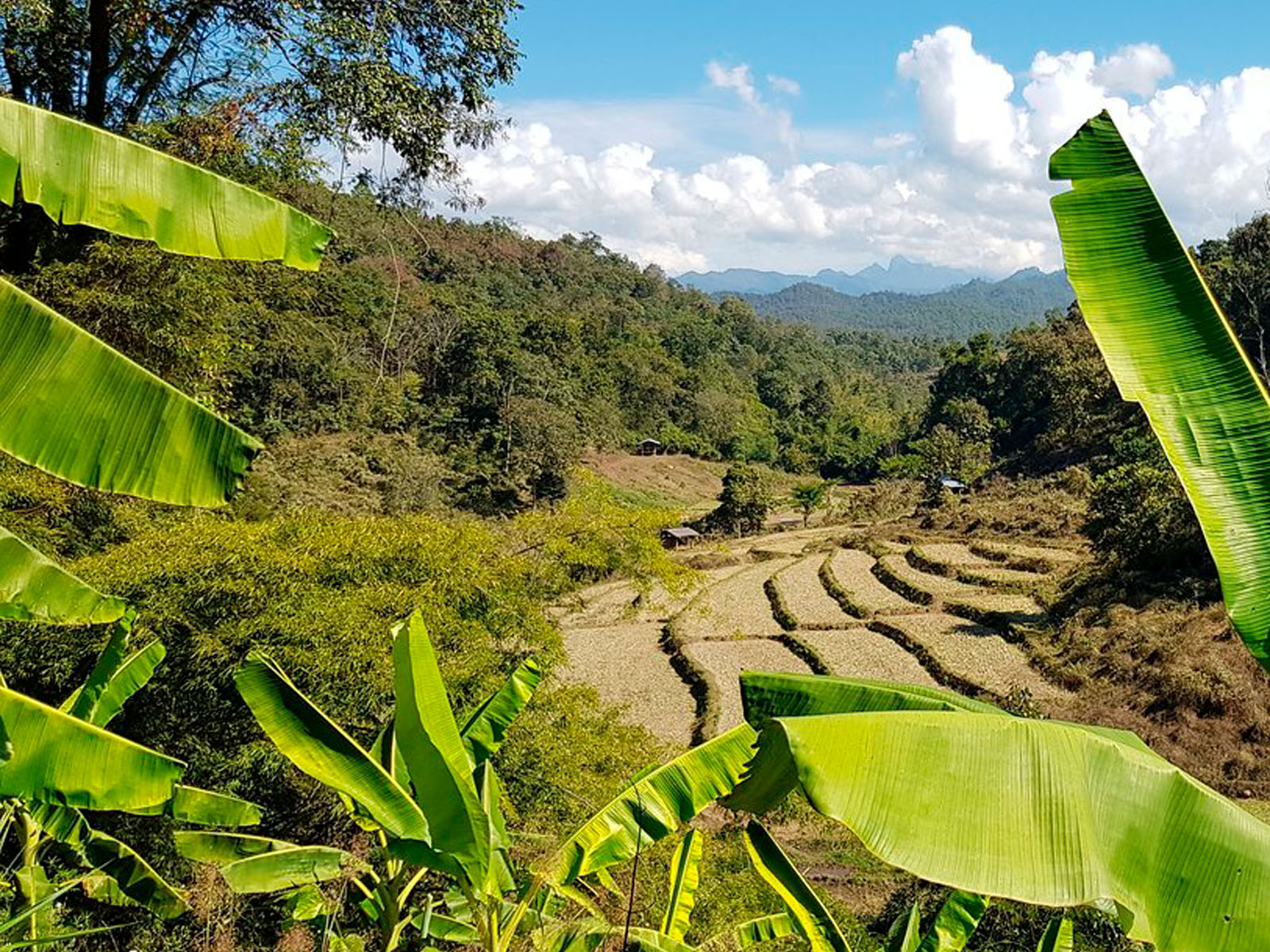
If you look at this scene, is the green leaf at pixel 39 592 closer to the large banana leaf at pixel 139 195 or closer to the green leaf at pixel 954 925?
the large banana leaf at pixel 139 195

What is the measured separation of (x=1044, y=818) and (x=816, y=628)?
20.0 meters

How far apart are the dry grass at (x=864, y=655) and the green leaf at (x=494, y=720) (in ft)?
46.2

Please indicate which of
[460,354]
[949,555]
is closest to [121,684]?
[949,555]

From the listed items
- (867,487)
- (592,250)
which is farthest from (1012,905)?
(592,250)

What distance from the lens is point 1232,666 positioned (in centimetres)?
1357

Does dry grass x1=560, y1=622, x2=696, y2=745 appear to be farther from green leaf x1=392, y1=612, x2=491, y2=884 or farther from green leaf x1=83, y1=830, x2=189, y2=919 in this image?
green leaf x1=392, y1=612, x2=491, y2=884

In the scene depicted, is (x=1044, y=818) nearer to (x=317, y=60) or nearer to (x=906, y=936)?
(x=906, y=936)

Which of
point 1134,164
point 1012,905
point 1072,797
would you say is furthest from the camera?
point 1012,905

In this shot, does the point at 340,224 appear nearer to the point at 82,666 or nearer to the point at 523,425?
the point at 82,666

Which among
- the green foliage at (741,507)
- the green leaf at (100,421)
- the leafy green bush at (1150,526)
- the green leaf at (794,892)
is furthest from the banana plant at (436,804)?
the green foliage at (741,507)

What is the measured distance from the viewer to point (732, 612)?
2259 centimetres

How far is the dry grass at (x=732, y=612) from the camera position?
20984 mm

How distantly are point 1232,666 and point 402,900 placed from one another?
1494 cm

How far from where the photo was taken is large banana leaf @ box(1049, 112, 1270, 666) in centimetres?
150
